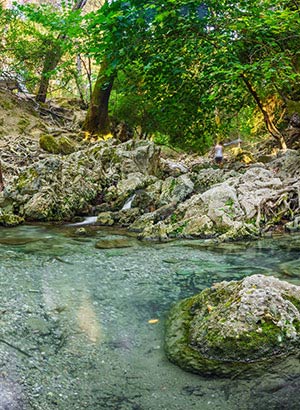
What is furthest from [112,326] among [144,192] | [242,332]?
[144,192]

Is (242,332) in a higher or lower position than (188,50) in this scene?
lower

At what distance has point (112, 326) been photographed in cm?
364

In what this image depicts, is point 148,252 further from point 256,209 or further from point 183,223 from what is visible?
point 256,209

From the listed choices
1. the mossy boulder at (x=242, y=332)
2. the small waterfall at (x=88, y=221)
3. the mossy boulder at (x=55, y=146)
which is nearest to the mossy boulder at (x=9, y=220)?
the small waterfall at (x=88, y=221)

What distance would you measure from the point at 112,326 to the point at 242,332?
1269 mm

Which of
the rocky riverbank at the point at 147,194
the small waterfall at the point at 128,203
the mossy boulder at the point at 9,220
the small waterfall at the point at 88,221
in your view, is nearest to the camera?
the rocky riverbank at the point at 147,194

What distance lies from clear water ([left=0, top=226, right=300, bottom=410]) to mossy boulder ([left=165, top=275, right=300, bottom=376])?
13cm

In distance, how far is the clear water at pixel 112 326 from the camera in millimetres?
2541

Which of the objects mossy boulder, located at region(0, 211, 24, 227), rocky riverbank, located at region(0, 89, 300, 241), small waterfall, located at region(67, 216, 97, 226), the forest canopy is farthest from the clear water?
the forest canopy

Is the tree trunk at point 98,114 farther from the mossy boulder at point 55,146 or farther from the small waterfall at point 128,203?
the small waterfall at point 128,203

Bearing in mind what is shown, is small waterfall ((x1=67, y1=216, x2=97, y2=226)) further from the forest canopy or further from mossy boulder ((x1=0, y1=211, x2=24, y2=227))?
the forest canopy

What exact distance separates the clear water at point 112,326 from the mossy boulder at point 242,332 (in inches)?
5.3

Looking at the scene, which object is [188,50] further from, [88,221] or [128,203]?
[88,221]

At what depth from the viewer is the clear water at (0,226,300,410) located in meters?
2.54
